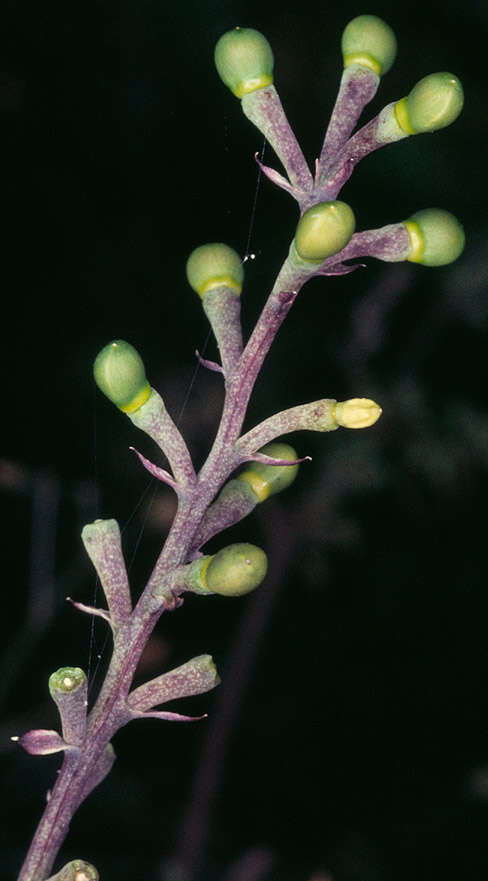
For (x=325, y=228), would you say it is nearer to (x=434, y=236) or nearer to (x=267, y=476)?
(x=434, y=236)

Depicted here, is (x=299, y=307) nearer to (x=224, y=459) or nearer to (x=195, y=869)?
(x=195, y=869)

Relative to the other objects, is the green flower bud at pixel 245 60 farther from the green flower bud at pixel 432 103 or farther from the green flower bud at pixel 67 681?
the green flower bud at pixel 67 681

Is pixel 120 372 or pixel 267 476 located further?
pixel 267 476

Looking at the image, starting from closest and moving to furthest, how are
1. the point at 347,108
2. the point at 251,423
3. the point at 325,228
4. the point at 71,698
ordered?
the point at 325,228, the point at 71,698, the point at 347,108, the point at 251,423

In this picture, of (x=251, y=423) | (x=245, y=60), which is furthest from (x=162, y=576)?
(x=251, y=423)

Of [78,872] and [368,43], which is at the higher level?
[368,43]

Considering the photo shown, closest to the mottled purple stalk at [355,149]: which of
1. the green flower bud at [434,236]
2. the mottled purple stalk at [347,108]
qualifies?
the mottled purple stalk at [347,108]
